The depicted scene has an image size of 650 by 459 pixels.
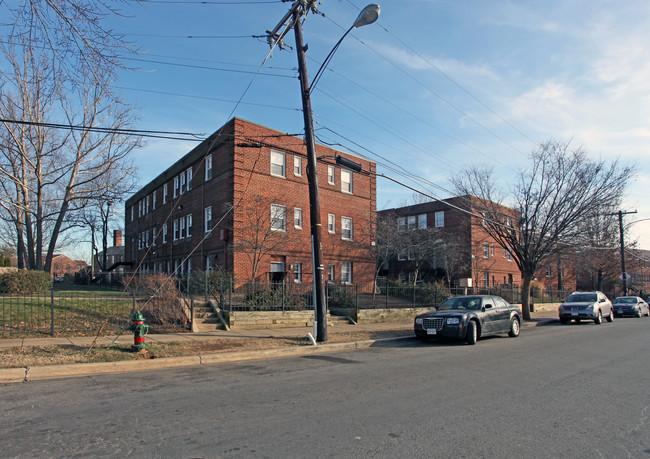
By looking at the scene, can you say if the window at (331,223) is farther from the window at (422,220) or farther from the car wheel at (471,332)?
the window at (422,220)

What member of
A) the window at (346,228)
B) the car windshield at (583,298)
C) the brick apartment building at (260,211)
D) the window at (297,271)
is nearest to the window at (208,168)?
the brick apartment building at (260,211)

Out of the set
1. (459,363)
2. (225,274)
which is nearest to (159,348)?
(459,363)

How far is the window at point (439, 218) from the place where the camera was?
1631 inches

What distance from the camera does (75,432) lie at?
4.95 meters

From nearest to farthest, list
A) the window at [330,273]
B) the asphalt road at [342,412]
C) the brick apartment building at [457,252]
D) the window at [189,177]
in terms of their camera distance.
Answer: the asphalt road at [342,412]
the window at [330,273]
the window at [189,177]
the brick apartment building at [457,252]

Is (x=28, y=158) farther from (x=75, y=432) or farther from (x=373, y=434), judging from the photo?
(x=373, y=434)

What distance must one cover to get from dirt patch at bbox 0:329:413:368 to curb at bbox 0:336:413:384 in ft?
1.06

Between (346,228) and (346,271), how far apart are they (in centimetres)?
285

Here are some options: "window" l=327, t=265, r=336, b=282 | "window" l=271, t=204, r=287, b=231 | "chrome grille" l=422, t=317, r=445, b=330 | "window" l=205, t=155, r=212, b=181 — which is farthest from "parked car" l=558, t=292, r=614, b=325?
"window" l=205, t=155, r=212, b=181

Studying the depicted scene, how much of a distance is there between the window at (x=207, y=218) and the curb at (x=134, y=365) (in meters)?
15.8

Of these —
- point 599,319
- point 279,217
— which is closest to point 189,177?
point 279,217

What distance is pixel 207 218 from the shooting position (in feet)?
87.0

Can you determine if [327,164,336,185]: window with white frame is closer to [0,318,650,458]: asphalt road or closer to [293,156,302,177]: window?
[293,156,302,177]: window

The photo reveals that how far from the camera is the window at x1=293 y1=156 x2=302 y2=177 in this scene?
87.2 feet
